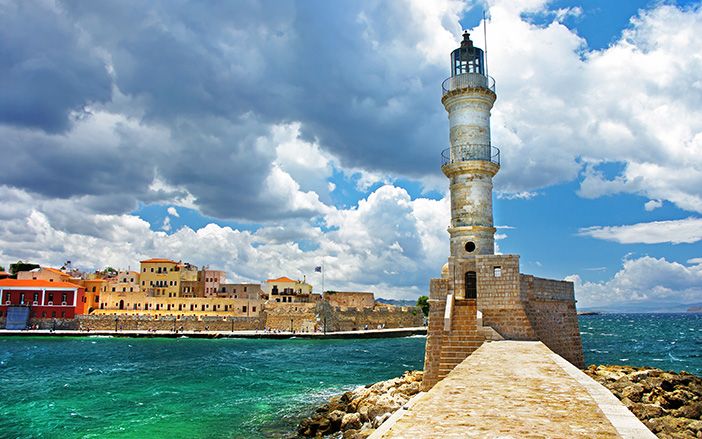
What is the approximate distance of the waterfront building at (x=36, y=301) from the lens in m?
65.0

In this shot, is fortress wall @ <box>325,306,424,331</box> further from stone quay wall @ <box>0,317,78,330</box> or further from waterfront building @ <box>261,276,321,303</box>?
stone quay wall @ <box>0,317,78,330</box>

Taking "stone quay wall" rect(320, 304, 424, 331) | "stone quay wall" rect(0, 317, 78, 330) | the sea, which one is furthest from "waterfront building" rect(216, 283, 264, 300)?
the sea

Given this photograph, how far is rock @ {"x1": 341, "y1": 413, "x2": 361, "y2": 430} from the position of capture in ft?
48.1

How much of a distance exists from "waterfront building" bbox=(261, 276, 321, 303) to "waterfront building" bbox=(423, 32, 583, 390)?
5138 cm

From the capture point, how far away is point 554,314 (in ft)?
55.6

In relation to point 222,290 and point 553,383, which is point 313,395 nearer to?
point 553,383

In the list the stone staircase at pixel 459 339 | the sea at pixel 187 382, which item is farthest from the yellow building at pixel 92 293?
the stone staircase at pixel 459 339

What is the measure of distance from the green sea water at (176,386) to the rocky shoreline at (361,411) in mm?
1083

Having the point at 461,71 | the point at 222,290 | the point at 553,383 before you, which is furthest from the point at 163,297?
the point at 553,383

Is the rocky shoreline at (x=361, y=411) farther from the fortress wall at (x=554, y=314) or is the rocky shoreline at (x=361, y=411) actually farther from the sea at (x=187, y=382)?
the fortress wall at (x=554, y=314)

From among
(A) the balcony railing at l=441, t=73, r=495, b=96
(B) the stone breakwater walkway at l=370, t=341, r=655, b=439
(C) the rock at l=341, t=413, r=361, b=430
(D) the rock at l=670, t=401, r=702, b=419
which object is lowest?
(C) the rock at l=341, t=413, r=361, b=430

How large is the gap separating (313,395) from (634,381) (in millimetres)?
12890

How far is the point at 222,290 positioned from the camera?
75125mm

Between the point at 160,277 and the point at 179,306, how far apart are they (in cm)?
750
